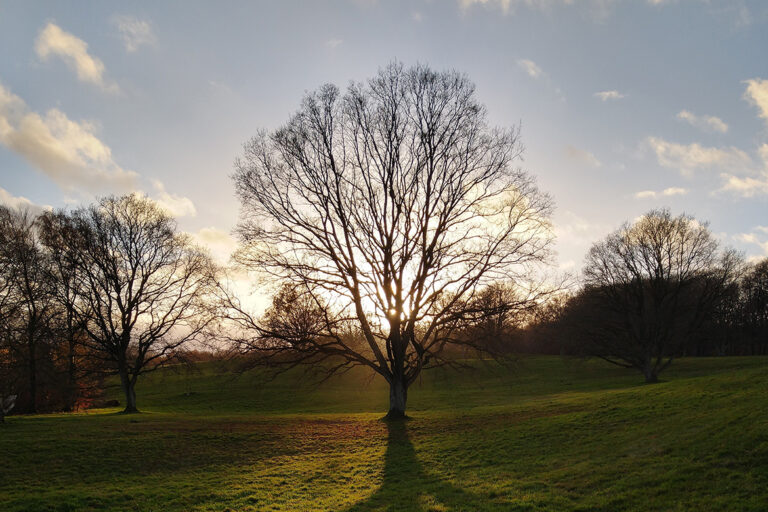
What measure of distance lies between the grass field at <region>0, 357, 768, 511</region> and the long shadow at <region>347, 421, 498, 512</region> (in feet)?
0.17

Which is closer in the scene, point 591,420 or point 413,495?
point 413,495

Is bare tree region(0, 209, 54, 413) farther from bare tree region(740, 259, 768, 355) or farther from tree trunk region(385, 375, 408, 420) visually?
bare tree region(740, 259, 768, 355)

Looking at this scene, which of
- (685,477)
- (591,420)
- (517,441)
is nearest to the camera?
(685,477)

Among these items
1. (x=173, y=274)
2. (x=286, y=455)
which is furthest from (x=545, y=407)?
(x=173, y=274)

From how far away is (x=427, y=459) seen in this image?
1498cm

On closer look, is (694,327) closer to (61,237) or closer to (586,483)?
(586,483)

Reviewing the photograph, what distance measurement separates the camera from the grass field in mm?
9609

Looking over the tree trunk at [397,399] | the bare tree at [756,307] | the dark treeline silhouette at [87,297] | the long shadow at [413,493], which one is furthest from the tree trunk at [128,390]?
the bare tree at [756,307]

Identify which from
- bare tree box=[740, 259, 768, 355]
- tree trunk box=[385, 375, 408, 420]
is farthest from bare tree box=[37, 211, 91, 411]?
bare tree box=[740, 259, 768, 355]

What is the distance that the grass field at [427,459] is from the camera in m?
9.61

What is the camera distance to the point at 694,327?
38.5 m

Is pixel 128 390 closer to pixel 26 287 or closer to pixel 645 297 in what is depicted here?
pixel 26 287

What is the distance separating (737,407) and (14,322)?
3824 centimetres

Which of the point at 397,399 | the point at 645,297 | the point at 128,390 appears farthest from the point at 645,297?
the point at 128,390
